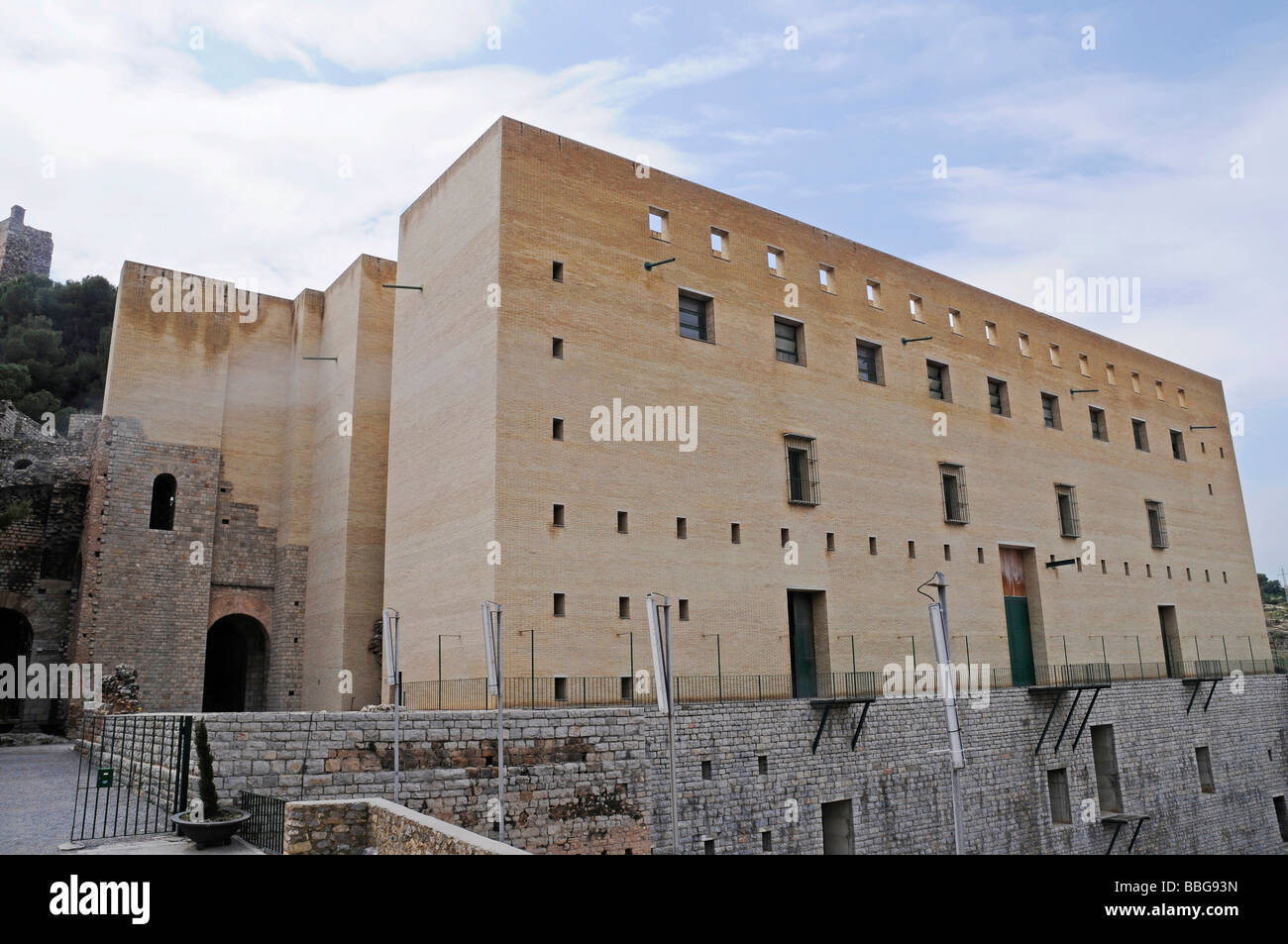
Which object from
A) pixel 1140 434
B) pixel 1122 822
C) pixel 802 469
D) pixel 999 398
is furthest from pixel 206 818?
pixel 1140 434

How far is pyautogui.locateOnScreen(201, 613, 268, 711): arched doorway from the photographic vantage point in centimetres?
2581

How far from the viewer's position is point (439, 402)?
66.4 ft

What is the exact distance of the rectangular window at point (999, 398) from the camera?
28.9 m

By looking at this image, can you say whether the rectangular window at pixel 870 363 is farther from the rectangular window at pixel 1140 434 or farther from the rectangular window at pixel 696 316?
the rectangular window at pixel 1140 434

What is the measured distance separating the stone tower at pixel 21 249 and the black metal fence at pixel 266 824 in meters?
49.3

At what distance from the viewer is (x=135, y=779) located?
1380 centimetres

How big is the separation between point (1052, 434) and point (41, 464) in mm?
29836

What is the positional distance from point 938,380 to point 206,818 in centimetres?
2295

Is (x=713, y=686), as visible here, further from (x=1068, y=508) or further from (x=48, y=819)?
(x=1068, y=508)

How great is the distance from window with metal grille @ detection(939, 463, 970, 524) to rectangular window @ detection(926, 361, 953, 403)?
6.74 ft

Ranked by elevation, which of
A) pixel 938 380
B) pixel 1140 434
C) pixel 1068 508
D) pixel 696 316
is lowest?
pixel 1068 508

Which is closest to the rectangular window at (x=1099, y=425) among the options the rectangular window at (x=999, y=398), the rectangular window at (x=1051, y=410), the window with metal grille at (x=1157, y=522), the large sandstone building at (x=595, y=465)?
the large sandstone building at (x=595, y=465)

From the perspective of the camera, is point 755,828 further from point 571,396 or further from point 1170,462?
point 1170,462
